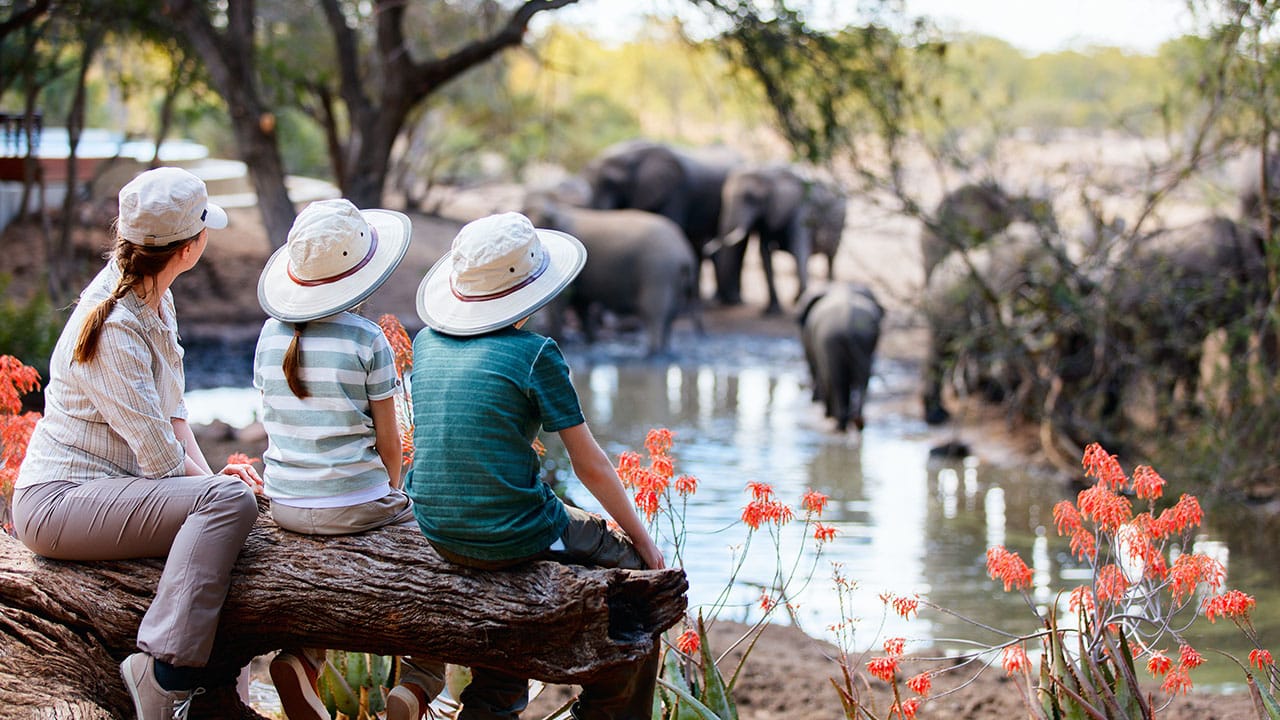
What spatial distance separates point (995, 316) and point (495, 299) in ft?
22.2

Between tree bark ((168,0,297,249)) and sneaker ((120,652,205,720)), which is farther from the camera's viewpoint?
tree bark ((168,0,297,249))

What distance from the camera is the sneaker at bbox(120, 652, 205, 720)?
10.5ft

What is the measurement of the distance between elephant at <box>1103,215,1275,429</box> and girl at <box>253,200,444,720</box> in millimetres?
6090

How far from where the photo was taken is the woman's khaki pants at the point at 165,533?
3219 millimetres

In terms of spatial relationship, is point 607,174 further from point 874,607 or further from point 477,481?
point 477,481

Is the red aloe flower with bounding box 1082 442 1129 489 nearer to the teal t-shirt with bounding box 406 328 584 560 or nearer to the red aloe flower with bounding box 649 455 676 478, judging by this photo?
the red aloe flower with bounding box 649 455 676 478

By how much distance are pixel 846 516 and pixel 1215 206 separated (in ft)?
13.2

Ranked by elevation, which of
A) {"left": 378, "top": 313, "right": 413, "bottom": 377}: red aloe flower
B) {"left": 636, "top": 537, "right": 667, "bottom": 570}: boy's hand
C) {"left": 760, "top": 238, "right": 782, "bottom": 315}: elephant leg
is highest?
{"left": 378, "top": 313, "right": 413, "bottom": 377}: red aloe flower

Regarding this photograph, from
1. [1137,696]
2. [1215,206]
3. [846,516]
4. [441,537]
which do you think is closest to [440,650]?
[441,537]

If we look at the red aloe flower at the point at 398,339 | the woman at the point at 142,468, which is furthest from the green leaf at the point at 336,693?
the red aloe flower at the point at 398,339

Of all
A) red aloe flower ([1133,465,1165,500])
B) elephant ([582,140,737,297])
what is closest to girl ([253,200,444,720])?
red aloe flower ([1133,465,1165,500])

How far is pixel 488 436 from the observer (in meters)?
3.18

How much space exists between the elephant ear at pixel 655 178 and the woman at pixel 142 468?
16786 millimetres

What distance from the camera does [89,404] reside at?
3367 mm
